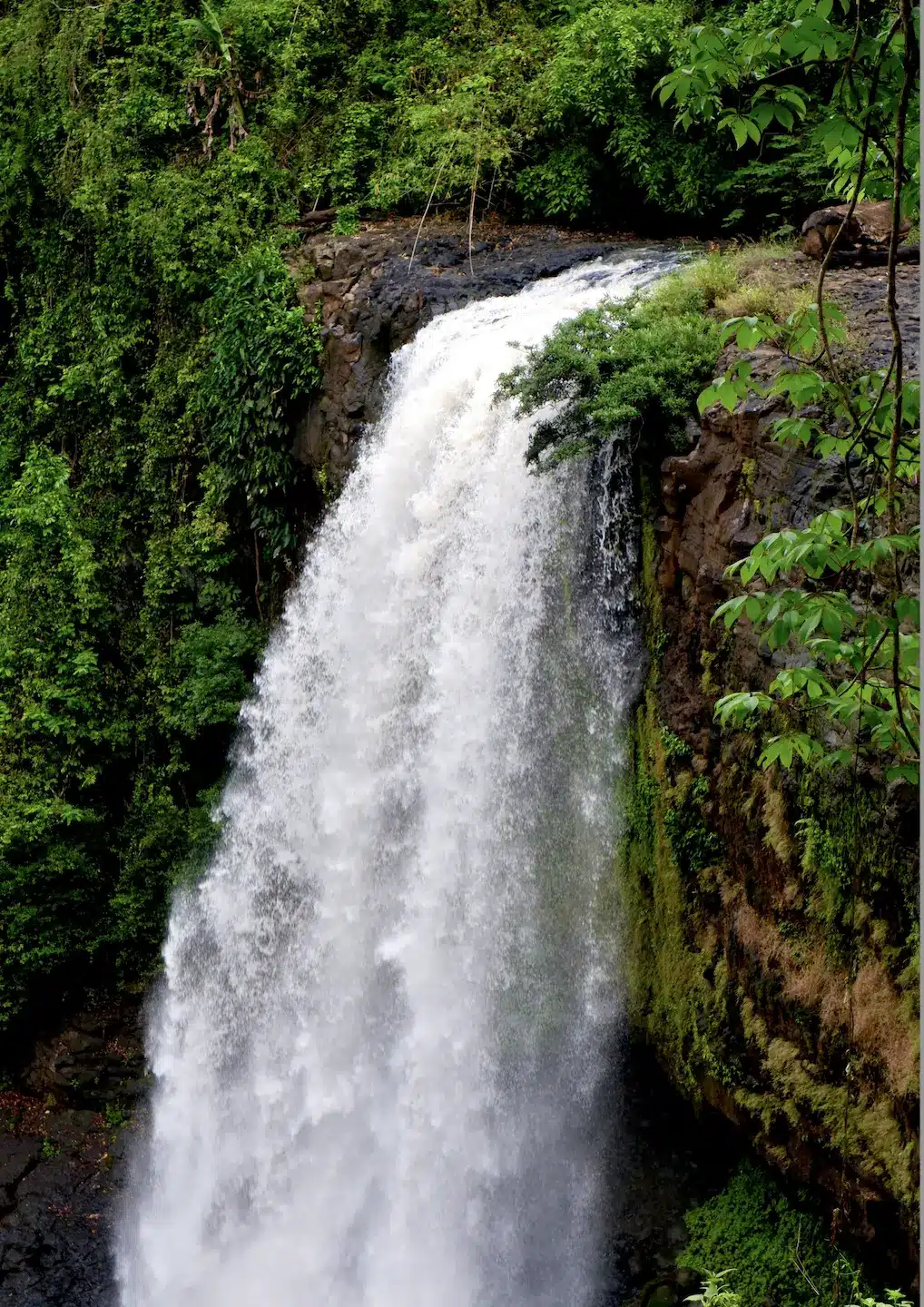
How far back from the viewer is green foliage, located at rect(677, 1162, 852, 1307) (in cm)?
658

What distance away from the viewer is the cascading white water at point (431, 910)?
752 cm

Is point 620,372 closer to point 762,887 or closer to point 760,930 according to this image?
point 762,887

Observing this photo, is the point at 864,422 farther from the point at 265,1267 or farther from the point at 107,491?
the point at 107,491

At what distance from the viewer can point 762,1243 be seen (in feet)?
22.4

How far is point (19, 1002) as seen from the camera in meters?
10.5

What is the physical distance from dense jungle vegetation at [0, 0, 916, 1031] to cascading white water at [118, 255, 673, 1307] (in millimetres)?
1616

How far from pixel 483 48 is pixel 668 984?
374 inches

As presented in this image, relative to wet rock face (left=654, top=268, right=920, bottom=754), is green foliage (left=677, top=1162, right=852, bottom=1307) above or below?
below

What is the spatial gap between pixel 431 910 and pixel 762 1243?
107 inches

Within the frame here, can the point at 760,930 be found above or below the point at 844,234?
below

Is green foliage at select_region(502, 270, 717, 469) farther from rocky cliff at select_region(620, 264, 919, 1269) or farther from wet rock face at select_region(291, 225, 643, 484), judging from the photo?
wet rock face at select_region(291, 225, 643, 484)

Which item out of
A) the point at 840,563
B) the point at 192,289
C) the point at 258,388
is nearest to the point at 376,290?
the point at 258,388

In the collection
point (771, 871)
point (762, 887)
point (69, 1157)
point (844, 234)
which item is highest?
point (844, 234)

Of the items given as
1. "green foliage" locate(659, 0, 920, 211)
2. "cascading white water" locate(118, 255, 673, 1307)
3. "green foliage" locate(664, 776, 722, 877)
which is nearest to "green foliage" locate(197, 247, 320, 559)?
"cascading white water" locate(118, 255, 673, 1307)
